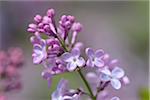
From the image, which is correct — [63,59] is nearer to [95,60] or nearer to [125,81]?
[95,60]

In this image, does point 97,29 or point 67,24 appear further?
point 97,29

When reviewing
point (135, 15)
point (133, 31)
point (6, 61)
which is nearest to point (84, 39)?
point (133, 31)

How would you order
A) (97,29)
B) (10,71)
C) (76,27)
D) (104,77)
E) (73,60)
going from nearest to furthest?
(73,60) → (104,77) → (76,27) → (10,71) → (97,29)

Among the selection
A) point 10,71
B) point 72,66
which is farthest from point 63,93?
point 10,71

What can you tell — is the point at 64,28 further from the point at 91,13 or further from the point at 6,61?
the point at 91,13

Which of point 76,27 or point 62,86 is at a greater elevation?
point 76,27

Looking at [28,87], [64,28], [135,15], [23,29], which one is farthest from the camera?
[135,15]

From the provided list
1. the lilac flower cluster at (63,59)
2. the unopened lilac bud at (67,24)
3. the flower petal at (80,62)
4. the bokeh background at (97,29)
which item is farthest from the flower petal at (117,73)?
the bokeh background at (97,29)
